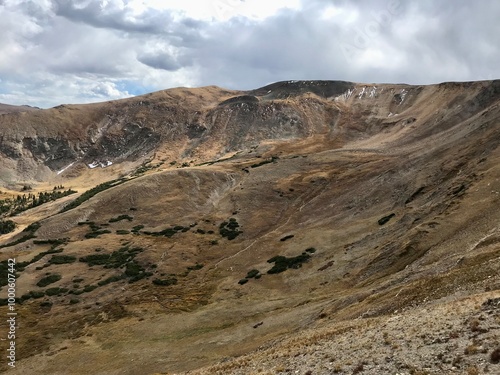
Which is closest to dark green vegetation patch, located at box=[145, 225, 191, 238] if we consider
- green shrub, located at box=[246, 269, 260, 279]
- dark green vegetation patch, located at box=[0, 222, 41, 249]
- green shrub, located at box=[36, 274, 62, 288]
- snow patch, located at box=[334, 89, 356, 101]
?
dark green vegetation patch, located at box=[0, 222, 41, 249]

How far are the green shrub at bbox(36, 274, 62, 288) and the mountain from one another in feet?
1.05

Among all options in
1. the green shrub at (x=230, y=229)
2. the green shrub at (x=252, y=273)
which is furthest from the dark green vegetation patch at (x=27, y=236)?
the green shrub at (x=252, y=273)

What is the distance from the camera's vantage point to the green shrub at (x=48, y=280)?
5621 centimetres

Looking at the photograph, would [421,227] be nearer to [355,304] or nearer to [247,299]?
[355,304]

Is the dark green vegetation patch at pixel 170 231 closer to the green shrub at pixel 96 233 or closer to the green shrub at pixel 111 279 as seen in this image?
the green shrub at pixel 96 233

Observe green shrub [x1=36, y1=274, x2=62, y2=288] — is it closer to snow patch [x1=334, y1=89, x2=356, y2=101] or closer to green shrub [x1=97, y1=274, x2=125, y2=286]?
green shrub [x1=97, y1=274, x2=125, y2=286]

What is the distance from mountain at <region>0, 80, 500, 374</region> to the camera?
2195 centimetres

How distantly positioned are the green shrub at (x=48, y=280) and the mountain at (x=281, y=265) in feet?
1.05

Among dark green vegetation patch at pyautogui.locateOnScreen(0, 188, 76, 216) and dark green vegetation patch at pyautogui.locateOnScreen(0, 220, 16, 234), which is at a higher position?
dark green vegetation patch at pyautogui.locateOnScreen(0, 188, 76, 216)

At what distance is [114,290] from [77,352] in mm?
15748

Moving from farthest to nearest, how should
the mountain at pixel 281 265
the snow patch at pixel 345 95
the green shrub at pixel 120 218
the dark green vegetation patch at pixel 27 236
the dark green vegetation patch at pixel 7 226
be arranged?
the snow patch at pixel 345 95, the dark green vegetation patch at pixel 7 226, the green shrub at pixel 120 218, the dark green vegetation patch at pixel 27 236, the mountain at pixel 281 265

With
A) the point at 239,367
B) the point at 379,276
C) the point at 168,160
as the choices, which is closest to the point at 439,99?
the point at 168,160

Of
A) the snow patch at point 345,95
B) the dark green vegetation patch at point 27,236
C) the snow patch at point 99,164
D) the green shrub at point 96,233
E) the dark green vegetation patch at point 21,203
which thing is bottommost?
the green shrub at point 96,233

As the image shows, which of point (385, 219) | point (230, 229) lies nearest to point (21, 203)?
point (230, 229)
